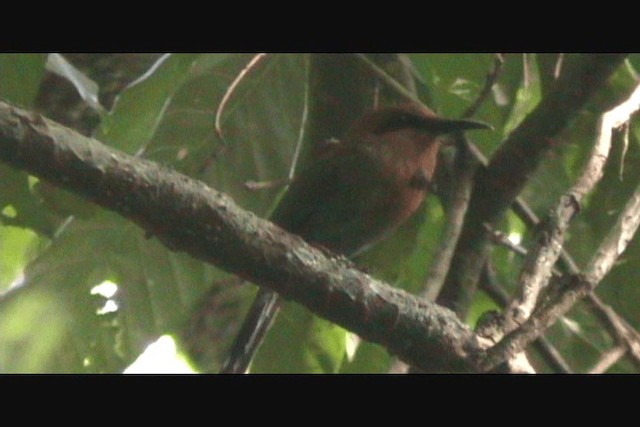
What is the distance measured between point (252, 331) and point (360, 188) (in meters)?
0.64

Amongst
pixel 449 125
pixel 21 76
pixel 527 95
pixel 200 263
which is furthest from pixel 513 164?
pixel 21 76

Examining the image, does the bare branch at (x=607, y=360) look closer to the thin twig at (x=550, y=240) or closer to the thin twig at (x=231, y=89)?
the thin twig at (x=550, y=240)

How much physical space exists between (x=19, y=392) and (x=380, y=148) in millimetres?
3009

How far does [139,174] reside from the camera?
6.86ft

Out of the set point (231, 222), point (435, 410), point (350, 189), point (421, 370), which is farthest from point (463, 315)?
point (435, 410)

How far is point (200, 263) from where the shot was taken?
12.1 feet

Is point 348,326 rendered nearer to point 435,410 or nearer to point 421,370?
point 421,370

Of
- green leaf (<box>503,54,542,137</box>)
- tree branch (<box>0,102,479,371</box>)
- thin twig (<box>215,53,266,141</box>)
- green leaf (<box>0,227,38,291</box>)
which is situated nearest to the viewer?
tree branch (<box>0,102,479,371</box>)

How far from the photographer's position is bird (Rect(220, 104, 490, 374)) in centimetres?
354

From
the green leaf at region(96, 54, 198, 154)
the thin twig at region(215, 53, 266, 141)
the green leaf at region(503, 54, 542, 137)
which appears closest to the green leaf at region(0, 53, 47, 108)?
the green leaf at region(96, 54, 198, 154)

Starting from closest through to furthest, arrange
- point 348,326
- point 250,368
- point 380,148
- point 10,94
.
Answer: point 348,326 → point 10,94 → point 250,368 → point 380,148

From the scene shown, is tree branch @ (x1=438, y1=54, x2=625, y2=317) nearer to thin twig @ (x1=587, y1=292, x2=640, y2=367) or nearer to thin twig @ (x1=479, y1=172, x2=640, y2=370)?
thin twig @ (x1=587, y1=292, x2=640, y2=367)

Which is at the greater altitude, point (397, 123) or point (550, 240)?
point (550, 240)

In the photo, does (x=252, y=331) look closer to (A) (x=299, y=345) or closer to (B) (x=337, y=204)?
(A) (x=299, y=345)
